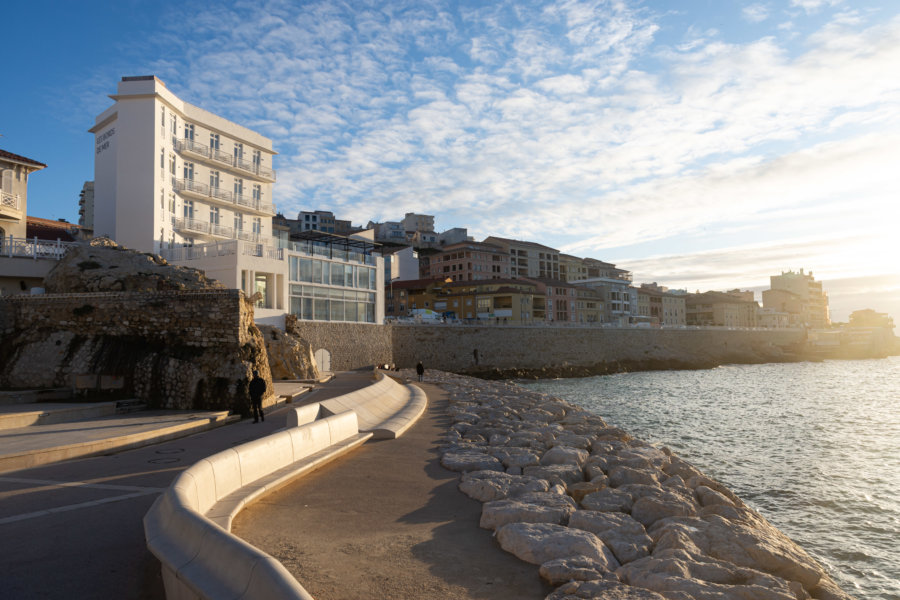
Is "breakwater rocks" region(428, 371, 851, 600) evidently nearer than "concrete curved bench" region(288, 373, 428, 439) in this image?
Yes

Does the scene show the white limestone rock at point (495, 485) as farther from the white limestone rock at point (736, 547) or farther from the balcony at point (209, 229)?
the balcony at point (209, 229)

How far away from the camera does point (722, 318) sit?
139375 millimetres

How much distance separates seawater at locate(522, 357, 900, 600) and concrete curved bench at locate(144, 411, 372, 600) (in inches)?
402

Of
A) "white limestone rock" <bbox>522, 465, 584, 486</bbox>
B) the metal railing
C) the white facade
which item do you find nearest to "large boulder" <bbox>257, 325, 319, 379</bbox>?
the metal railing

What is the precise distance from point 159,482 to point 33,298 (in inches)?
653

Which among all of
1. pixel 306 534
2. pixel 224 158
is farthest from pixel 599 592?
pixel 224 158

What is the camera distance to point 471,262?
10550 centimetres

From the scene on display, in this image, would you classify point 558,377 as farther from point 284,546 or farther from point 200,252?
point 284,546

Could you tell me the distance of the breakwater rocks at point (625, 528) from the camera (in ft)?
20.0

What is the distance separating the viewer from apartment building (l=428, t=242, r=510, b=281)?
10556 centimetres

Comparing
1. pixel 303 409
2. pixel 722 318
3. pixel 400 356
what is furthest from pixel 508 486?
pixel 722 318

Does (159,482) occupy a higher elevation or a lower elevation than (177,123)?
lower

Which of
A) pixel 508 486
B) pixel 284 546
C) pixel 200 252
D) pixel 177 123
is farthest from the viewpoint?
pixel 177 123

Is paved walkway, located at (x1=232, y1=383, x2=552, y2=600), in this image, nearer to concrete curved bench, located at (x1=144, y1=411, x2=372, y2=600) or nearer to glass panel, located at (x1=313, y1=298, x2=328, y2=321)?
concrete curved bench, located at (x1=144, y1=411, x2=372, y2=600)
